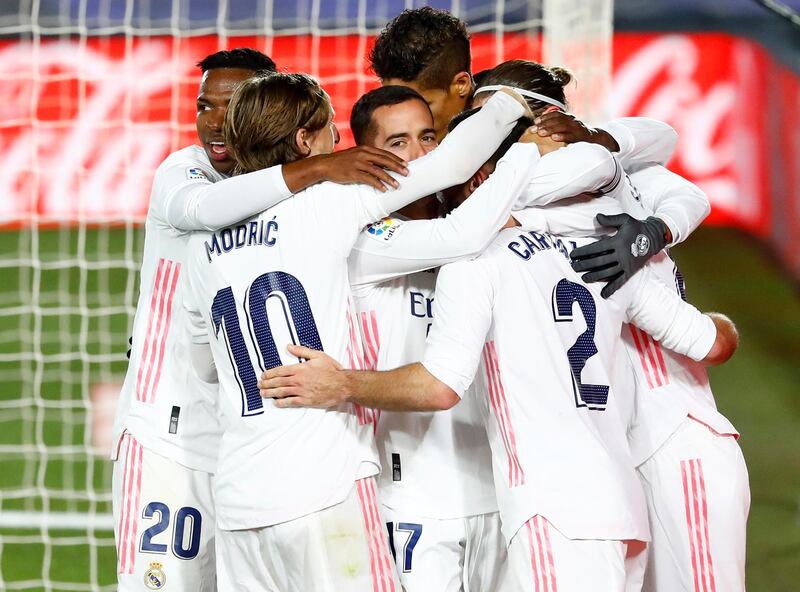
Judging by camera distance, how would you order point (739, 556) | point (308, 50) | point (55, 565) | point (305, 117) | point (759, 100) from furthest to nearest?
point (759, 100)
point (308, 50)
point (55, 565)
point (739, 556)
point (305, 117)

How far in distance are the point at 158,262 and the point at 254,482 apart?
1.06 meters

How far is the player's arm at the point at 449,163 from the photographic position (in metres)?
2.91

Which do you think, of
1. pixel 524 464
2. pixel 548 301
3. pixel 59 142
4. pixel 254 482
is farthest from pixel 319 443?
pixel 59 142

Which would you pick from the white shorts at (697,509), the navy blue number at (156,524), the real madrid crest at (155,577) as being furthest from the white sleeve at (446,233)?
the real madrid crest at (155,577)

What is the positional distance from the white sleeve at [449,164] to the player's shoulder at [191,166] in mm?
740

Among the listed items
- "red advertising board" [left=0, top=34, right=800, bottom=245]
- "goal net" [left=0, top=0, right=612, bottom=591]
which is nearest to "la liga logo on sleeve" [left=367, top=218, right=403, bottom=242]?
"goal net" [left=0, top=0, right=612, bottom=591]

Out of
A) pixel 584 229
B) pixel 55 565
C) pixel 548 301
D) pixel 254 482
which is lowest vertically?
pixel 55 565

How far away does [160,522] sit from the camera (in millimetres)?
3469

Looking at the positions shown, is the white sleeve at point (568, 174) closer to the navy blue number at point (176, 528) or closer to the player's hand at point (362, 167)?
the player's hand at point (362, 167)

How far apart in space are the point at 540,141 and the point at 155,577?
184 cm

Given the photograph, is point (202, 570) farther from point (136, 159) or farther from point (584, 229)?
point (136, 159)

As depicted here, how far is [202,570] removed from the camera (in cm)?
352

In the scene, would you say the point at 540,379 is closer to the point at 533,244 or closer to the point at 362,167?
the point at 533,244

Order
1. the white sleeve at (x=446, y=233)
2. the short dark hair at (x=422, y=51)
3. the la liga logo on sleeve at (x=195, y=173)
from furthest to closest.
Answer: the short dark hair at (x=422, y=51) → the la liga logo on sleeve at (x=195, y=173) → the white sleeve at (x=446, y=233)
